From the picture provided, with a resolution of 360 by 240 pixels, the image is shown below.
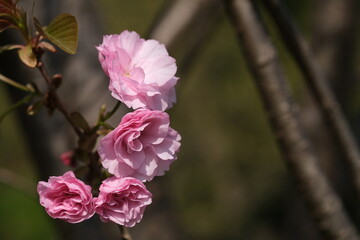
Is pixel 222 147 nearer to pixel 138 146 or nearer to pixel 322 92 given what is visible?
pixel 322 92

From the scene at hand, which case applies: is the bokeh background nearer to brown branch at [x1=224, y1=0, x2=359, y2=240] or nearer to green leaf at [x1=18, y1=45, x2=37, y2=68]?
brown branch at [x1=224, y1=0, x2=359, y2=240]

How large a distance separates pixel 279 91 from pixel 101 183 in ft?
1.61

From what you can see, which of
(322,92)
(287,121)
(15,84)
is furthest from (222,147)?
(15,84)

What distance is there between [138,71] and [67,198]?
0.52 ft

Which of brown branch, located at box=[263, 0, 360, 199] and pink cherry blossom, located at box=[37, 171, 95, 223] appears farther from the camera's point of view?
brown branch, located at box=[263, 0, 360, 199]

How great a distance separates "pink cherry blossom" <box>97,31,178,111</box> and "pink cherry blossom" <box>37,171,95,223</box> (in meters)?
0.10

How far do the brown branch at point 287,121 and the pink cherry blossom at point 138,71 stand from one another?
421mm

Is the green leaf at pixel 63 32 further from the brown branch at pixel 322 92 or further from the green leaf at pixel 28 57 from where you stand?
the brown branch at pixel 322 92

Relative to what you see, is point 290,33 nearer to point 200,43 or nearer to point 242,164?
point 200,43

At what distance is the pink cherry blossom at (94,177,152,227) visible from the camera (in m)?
0.62

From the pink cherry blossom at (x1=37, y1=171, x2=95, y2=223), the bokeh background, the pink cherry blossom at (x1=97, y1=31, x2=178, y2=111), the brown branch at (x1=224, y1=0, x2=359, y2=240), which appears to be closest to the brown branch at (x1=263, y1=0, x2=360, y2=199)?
the brown branch at (x1=224, y1=0, x2=359, y2=240)

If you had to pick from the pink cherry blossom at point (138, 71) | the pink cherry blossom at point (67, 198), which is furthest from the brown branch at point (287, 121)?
the pink cherry blossom at point (67, 198)

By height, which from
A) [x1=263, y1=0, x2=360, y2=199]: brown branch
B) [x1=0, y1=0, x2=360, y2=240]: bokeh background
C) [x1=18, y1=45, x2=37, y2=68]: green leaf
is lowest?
[x1=0, y1=0, x2=360, y2=240]: bokeh background

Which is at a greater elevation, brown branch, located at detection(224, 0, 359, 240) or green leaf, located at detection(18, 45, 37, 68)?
green leaf, located at detection(18, 45, 37, 68)
